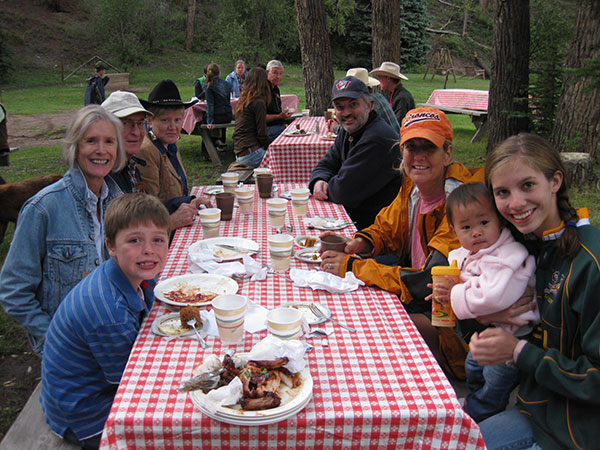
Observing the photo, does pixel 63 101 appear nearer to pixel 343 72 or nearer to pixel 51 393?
pixel 343 72

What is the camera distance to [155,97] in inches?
143

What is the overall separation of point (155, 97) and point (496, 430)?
317cm

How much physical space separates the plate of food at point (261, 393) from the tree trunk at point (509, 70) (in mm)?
7867

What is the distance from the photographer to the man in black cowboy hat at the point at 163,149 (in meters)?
3.52

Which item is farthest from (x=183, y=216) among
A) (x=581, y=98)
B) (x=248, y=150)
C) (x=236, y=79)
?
(x=236, y=79)

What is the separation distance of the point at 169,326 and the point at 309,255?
0.98 meters

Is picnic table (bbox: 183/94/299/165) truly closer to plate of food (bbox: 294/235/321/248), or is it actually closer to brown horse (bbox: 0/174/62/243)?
brown horse (bbox: 0/174/62/243)

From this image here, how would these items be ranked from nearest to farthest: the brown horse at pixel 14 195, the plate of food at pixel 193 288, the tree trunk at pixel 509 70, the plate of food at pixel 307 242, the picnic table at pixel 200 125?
the plate of food at pixel 193 288, the plate of food at pixel 307 242, the brown horse at pixel 14 195, the tree trunk at pixel 509 70, the picnic table at pixel 200 125

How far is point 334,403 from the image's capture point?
141cm

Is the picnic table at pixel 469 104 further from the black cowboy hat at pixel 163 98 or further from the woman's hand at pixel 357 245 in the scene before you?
the woman's hand at pixel 357 245

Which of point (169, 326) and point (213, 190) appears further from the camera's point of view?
point (213, 190)

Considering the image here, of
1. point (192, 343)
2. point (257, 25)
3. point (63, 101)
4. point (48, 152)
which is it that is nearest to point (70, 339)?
point (192, 343)

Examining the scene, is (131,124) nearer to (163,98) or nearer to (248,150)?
(163,98)

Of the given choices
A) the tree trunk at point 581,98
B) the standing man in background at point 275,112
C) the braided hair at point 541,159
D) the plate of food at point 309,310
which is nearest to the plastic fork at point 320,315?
the plate of food at point 309,310
